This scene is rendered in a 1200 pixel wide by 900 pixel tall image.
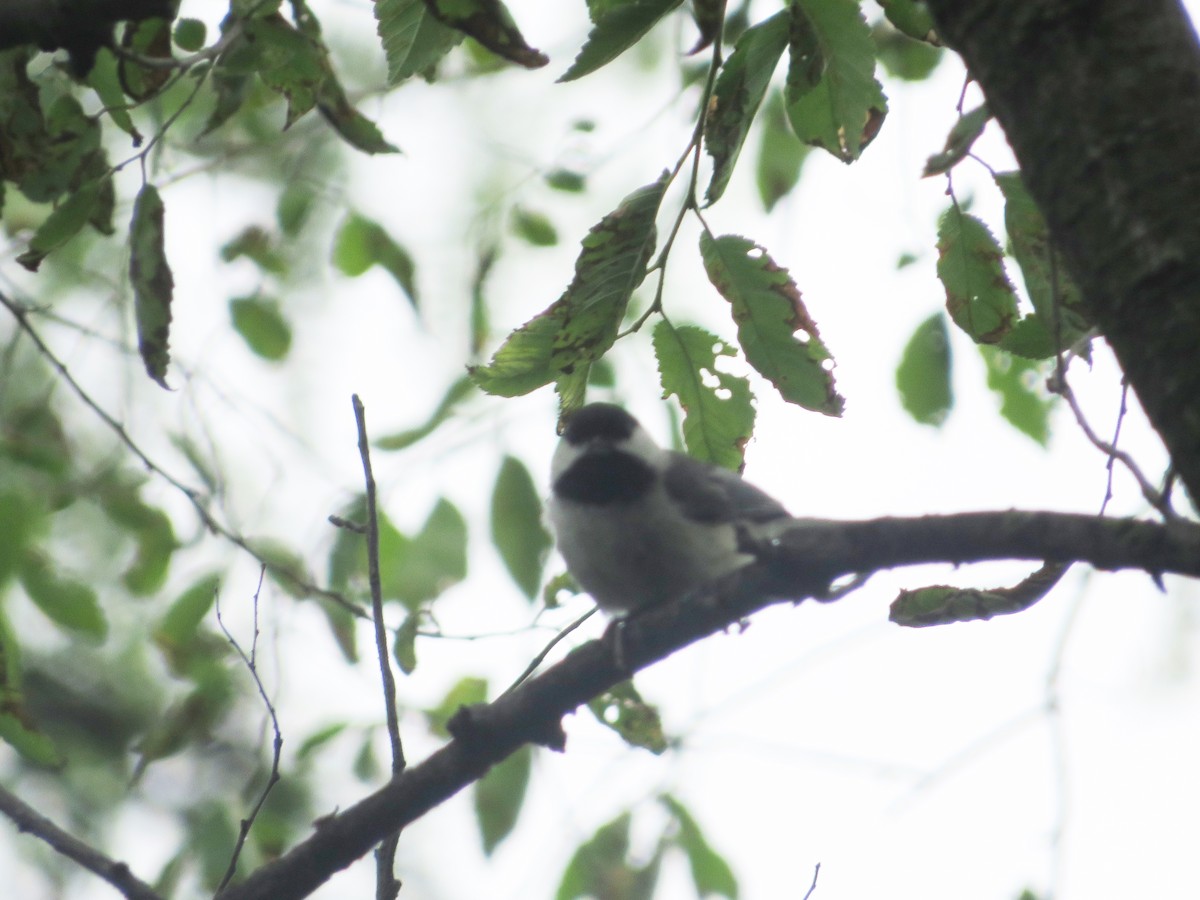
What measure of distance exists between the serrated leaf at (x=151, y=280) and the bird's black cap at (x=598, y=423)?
168 cm

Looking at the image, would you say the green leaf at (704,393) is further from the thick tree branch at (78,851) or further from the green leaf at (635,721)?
the thick tree branch at (78,851)

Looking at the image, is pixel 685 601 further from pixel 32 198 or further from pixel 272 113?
pixel 272 113

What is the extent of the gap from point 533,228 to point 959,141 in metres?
2.13

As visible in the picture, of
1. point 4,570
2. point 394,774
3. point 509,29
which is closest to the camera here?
point 509,29

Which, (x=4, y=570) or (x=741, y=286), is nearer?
(x=741, y=286)

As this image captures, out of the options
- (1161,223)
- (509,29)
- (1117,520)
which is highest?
(509,29)

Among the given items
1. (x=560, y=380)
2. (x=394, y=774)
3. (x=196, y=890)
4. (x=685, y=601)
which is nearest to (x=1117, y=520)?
(x=685, y=601)

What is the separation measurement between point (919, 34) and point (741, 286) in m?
0.51

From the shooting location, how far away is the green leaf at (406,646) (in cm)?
239

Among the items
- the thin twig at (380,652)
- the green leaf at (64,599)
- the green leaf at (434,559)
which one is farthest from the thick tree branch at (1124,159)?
the green leaf at (64,599)

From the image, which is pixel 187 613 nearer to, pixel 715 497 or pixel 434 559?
pixel 434 559

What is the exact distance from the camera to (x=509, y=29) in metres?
1.66

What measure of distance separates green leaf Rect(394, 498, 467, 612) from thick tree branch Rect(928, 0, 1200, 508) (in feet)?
6.32

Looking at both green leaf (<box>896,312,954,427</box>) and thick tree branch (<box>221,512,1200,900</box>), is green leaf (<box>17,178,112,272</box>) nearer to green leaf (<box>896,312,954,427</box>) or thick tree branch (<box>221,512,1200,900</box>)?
thick tree branch (<box>221,512,1200,900</box>)
